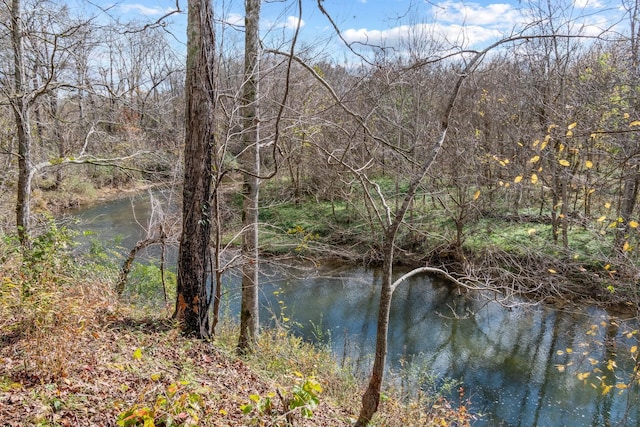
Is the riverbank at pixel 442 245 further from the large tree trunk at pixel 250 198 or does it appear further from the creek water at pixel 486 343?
the large tree trunk at pixel 250 198

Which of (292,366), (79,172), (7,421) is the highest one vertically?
(79,172)

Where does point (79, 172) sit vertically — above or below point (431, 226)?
above

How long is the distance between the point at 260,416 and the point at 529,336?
7.32m

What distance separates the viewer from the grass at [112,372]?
2.55m

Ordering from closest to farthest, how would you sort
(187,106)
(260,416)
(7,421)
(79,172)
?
(7,421) < (260,416) < (187,106) < (79,172)

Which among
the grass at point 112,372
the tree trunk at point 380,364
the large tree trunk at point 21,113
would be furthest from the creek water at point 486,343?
the tree trunk at point 380,364

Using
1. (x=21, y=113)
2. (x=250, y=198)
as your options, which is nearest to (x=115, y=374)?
(x=250, y=198)

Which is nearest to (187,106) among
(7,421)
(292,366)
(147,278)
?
(7,421)

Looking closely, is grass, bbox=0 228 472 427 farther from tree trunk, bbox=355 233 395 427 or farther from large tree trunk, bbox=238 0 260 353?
large tree trunk, bbox=238 0 260 353

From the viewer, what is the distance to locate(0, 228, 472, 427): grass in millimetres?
2555

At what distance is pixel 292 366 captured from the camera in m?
5.50

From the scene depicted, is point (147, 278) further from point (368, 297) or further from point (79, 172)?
point (79, 172)

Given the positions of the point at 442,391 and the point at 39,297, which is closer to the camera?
the point at 39,297

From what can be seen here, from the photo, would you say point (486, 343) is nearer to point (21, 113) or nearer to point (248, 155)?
point (248, 155)
